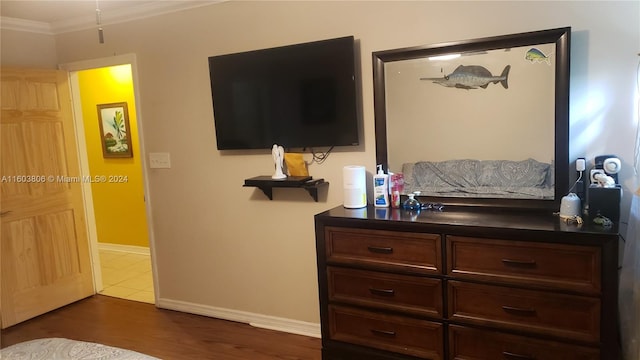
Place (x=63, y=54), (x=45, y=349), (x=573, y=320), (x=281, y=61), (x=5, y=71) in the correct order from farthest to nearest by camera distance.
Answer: (x=63, y=54) < (x=5, y=71) < (x=281, y=61) < (x=573, y=320) < (x=45, y=349)

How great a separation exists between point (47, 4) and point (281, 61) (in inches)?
71.2

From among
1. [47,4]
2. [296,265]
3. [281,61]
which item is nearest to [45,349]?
[296,265]

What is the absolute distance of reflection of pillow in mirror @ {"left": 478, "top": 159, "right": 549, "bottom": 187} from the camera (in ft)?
7.52

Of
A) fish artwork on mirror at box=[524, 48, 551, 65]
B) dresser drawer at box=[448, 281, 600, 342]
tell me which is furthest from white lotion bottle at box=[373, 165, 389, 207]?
fish artwork on mirror at box=[524, 48, 551, 65]

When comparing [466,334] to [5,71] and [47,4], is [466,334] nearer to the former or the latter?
[47,4]

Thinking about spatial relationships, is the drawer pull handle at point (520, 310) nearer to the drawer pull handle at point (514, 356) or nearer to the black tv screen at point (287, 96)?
the drawer pull handle at point (514, 356)

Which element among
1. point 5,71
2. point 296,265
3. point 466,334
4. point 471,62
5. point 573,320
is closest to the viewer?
point 573,320

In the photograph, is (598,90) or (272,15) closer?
(598,90)

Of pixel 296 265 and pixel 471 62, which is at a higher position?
pixel 471 62

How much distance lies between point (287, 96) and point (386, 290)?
1366 millimetres

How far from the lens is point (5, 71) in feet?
11.0

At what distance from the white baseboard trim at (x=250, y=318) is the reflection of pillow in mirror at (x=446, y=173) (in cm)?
128

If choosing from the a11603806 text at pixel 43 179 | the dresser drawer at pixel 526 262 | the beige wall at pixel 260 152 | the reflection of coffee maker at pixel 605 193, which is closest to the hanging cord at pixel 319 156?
the beige wall at pixel 260 152

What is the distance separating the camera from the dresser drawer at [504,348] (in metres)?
1.94
